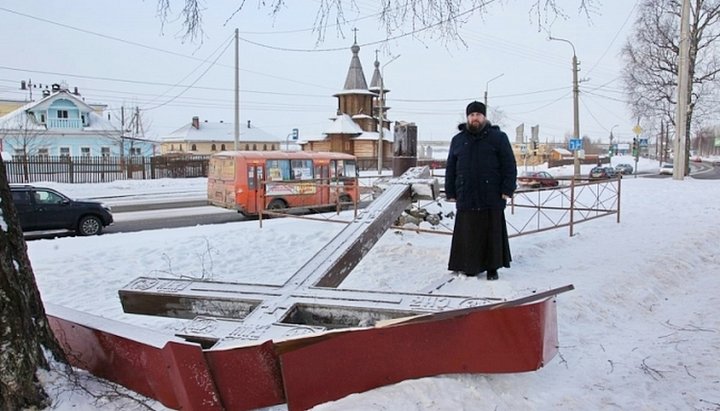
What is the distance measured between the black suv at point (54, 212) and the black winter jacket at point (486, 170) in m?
13.2

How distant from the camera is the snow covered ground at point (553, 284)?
3164 millimetres

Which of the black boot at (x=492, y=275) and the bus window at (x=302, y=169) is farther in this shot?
the bus window at (x=302, y=169)

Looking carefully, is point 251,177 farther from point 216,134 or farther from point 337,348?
point 216,134

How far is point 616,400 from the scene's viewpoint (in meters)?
3.25

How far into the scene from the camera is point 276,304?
11.8 feet

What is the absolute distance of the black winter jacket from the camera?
5438 millimetres

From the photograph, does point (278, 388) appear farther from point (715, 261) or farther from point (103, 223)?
point (103, 223)

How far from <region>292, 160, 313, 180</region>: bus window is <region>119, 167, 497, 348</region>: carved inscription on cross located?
1713 cm

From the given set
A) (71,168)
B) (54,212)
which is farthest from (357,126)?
(54,212)

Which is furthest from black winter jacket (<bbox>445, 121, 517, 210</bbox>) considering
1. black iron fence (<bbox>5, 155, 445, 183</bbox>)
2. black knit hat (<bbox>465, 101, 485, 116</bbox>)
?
black iron fence (<bbox>5, 155, 445, 183</bbox>)

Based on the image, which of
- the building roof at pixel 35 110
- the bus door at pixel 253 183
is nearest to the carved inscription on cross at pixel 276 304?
the bus door at pixel 253 183

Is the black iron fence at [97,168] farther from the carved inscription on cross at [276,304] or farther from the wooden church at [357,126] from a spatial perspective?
the carved inscription on cross at [276,304]

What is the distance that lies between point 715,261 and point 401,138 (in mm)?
4959

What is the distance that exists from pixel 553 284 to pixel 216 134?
77.3 metres
